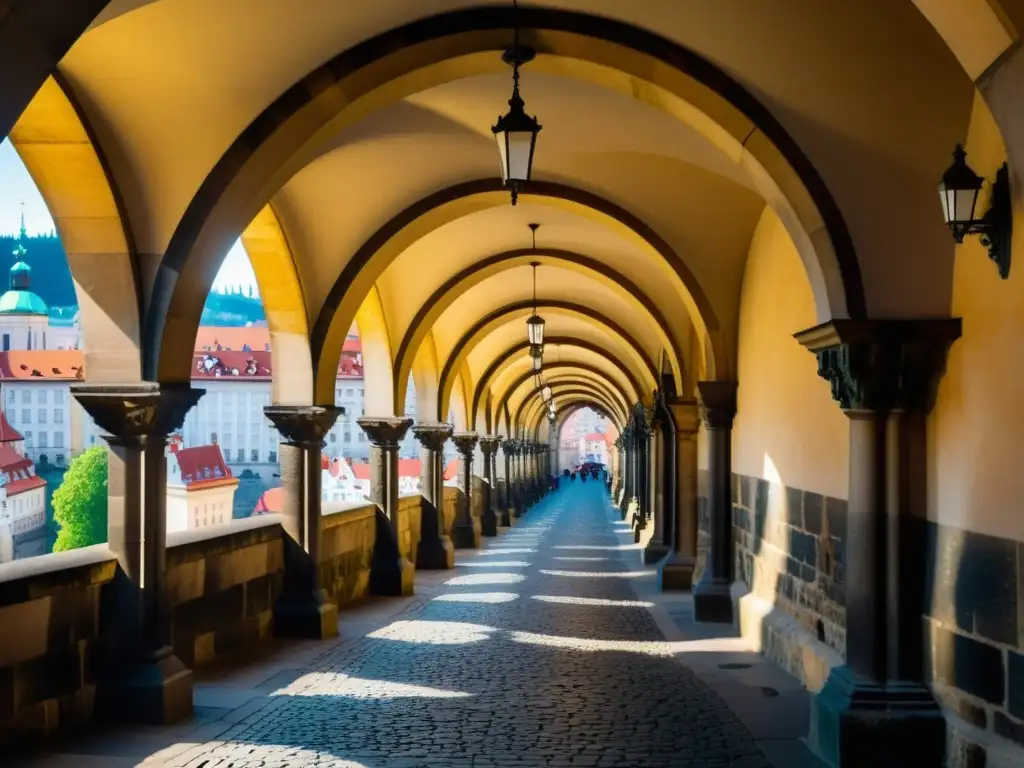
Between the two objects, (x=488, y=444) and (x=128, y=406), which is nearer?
(x=128, y=406)

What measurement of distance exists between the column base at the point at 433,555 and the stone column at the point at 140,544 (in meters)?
10.8

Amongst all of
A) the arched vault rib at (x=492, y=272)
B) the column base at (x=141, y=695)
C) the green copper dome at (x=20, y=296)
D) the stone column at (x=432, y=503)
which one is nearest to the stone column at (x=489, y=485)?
the stone column at (x=432, y=503)

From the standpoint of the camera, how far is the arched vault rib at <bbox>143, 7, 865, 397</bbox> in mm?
6305

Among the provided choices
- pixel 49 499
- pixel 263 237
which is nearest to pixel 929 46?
pixel 263 237

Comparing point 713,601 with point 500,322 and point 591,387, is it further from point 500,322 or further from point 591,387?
point 591,387

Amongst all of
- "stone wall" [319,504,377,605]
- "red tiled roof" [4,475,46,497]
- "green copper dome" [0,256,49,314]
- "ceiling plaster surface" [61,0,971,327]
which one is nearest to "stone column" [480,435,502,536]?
"stone wall" [319,504,377,605]

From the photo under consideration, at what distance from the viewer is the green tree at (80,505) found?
52375 mm

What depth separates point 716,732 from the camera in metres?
6.59

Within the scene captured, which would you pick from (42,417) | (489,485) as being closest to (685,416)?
(489,485)

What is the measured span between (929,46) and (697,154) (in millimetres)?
3544

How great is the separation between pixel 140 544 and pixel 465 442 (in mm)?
17321

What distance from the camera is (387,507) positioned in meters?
14.1

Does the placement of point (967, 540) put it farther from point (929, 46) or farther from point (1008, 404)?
point (929, 46)

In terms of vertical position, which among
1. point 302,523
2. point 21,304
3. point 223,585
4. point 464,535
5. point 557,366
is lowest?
point 464,535
